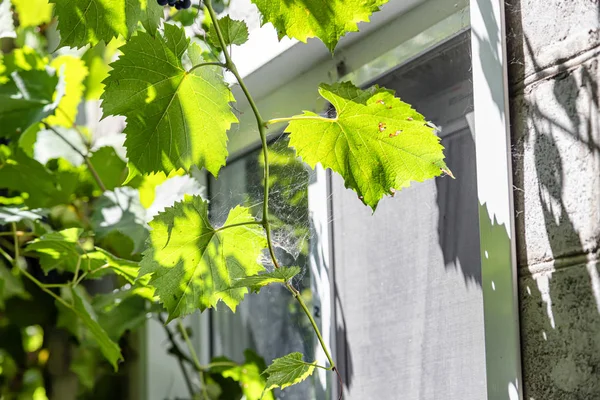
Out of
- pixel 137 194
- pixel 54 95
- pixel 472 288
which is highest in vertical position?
pixel 54 95

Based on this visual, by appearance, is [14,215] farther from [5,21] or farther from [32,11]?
[32,11]

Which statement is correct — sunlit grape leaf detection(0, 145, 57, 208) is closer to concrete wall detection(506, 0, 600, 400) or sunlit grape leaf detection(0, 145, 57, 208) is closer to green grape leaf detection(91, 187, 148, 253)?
green grape leaf detection(91, 187, 148, 253)

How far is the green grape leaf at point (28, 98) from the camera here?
41.8 inches

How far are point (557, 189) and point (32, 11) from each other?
1.04 m

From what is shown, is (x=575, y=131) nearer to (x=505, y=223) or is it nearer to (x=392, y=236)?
(x=505, y=223)

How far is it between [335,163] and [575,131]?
0.20 meters

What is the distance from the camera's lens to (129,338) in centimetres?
146

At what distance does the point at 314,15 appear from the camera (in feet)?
1.88

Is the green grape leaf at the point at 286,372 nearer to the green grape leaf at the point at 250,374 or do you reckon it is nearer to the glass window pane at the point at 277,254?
the glass window pane at the point at 277,254

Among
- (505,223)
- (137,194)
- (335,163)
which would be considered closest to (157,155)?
(335,163)

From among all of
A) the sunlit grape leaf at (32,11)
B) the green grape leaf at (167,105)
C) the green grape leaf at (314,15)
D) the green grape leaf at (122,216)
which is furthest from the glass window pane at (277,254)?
the sunlit grape leaf at (32,11)

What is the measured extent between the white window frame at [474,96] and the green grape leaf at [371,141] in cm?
8

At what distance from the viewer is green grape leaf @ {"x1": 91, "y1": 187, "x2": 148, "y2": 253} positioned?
3.42 feet

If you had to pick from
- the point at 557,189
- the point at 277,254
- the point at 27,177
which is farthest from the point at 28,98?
the point at 557,189
